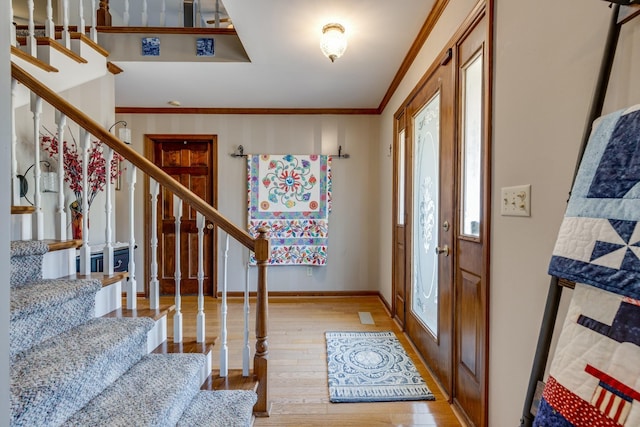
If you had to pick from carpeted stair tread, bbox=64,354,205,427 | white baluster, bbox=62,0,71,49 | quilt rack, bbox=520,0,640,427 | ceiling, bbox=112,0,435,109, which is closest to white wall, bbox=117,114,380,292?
ceiling, bbox=112,0,435,109

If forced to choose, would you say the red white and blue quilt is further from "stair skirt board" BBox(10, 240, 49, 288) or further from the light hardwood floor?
"stair skirt board" BBox(10, 240, 49, 288)

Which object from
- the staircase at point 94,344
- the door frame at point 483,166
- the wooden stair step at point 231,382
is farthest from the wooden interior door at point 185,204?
the door frame at point 483,166

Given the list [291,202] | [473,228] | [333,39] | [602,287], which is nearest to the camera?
[602,287]

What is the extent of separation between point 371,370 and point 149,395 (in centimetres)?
145

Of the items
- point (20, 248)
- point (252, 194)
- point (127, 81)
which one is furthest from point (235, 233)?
point (127, 81)

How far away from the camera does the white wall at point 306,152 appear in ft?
13.0

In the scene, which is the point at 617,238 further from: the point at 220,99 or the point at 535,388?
the point at 220,99

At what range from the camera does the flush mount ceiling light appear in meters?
2.12

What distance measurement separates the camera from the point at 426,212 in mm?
2342

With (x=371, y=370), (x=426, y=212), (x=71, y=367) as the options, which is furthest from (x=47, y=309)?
(x=426, y=212)

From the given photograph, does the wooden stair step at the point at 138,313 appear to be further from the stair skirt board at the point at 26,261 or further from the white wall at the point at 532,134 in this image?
the white wall at the point at 532,134

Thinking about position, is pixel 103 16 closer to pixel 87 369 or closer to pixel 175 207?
pixel 175 207

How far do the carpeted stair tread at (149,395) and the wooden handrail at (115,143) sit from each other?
27.0 inches

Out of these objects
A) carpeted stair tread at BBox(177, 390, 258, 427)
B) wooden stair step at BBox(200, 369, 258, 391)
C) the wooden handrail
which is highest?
the wooden handrail
